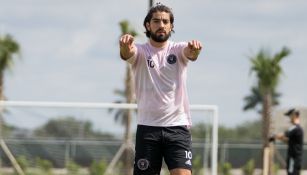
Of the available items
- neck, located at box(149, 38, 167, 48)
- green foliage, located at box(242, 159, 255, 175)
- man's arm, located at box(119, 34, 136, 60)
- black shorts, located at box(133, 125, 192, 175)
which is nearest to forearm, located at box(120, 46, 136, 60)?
man's arm, located at box(119, 34, 136, 60)

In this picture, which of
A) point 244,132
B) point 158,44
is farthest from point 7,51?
point 244,132

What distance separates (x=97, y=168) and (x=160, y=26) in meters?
9.89

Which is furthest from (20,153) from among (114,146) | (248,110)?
(248,110)

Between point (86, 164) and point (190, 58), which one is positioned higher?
point (190, 58)

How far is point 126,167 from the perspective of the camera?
18.6 metres

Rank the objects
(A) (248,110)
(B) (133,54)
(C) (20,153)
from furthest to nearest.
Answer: (A) (248,110) < (C) (20,153) < (B) (133,54)

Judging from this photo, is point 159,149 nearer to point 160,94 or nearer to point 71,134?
point 160,94

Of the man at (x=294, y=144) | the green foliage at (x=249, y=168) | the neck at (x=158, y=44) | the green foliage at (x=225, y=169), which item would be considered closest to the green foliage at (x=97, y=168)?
the man at (x=294, y=144)

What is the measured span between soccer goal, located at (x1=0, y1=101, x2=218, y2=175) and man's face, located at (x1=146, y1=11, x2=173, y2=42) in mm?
9209

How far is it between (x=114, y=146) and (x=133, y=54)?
1009 cm

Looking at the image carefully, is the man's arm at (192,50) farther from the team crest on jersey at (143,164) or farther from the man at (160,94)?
the team crest on jersey at (143,164)

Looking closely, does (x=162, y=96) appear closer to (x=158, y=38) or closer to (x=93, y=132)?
(x=158, y=38)

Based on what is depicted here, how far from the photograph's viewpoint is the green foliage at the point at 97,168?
1844cm

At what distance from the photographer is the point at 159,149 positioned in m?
9.08
